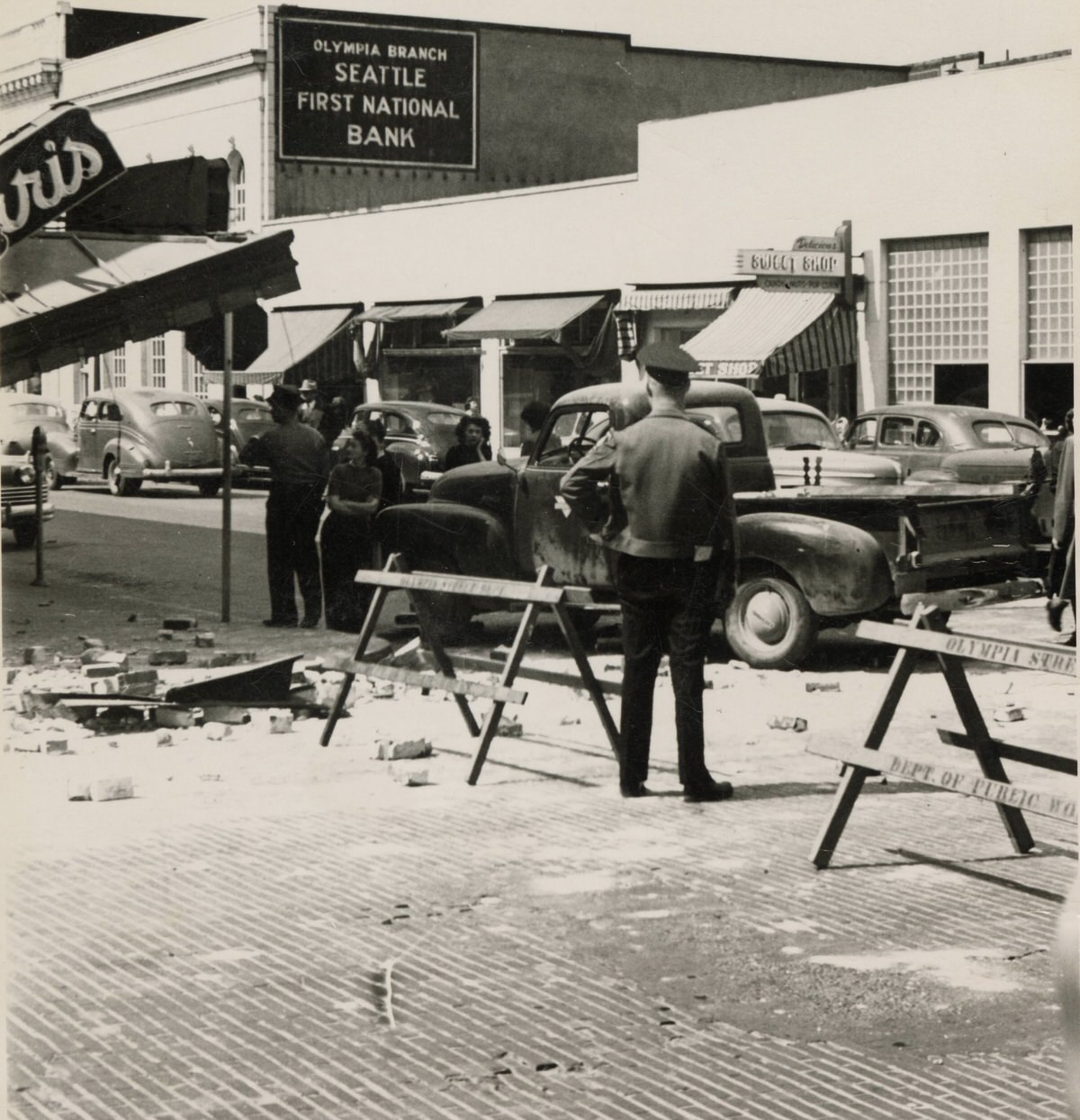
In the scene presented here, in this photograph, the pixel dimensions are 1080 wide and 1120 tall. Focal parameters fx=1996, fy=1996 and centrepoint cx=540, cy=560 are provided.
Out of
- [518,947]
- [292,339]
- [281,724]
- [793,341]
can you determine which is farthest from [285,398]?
[292,339]

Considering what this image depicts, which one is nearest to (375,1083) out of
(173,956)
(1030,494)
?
(173,956)

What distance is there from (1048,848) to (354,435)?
7.86m

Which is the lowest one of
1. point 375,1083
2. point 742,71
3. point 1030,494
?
point 375,1083

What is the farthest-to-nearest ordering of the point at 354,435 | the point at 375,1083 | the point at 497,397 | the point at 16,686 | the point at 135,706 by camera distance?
1. the point at 497,397
2. the point at 354,435
3. the point at 16,686
4. the point at 135,706
5. the point at 375,1083

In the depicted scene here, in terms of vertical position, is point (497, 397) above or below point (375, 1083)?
above

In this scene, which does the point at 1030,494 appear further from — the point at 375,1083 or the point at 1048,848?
the point at 375,1083

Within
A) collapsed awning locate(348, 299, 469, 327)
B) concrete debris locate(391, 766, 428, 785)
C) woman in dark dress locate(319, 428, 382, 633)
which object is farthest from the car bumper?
collapsed awning locate(348, 299, 469, 327)

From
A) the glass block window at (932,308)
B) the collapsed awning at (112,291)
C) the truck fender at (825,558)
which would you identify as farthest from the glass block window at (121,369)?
the truck fender at (825,558)

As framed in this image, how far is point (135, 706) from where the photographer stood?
10.7m

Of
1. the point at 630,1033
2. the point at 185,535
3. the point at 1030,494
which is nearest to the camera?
the point at 630,1033

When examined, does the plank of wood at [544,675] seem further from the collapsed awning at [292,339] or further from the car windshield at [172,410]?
the collapsed awning at [292,339]

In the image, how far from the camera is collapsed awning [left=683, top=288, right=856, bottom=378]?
29141 mm

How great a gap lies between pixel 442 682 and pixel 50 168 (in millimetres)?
6176

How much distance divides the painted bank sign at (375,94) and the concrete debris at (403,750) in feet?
99.8
